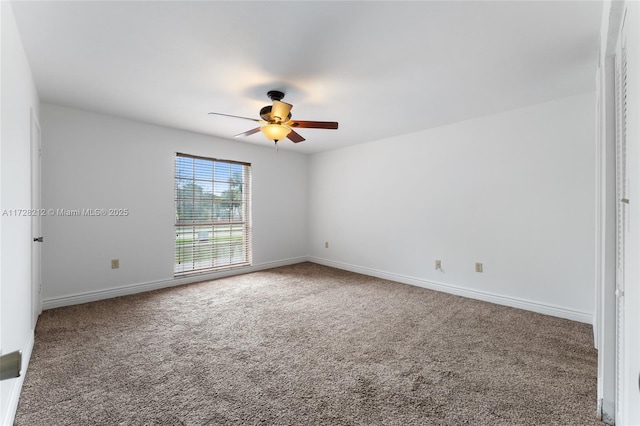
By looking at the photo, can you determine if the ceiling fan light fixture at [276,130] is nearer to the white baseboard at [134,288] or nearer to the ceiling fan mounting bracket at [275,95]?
the ceiling fan mounting bracket at [275,95]

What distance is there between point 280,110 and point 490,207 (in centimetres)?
278

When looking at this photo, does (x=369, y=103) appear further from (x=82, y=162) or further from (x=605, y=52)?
(x=82, y=162)

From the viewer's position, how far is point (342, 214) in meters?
Result: 5.42

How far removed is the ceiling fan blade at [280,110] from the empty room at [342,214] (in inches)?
1.0

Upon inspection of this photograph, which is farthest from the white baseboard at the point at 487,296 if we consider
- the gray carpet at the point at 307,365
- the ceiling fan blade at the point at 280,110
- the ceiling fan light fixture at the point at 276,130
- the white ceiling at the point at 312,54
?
the ceiling fan blade at the point at 280,110

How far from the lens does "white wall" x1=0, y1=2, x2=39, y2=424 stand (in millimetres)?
1562

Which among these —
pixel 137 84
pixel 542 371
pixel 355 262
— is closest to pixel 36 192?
pixel 137 84

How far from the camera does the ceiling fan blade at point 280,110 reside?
8.75ft

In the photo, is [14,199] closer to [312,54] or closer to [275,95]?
[275,95]

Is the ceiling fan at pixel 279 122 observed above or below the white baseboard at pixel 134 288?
above

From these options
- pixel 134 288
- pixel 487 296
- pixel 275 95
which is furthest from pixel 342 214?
pixel 134 288

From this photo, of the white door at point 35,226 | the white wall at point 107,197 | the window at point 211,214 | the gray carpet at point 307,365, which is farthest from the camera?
the window at point 211,214

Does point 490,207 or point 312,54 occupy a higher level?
point 312,54

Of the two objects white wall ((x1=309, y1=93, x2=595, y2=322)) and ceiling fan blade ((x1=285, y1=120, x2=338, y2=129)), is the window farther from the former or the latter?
ceiling fan blade ((x1=285, y1=120, x2=338, y2=129))
